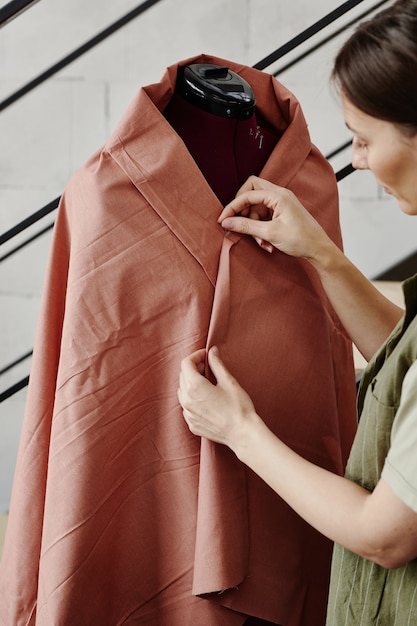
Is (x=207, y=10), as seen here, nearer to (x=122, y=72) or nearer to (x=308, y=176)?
(x=122, y=72)

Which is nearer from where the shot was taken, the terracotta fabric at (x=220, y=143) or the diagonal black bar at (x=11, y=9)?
the terracotta fabric at (x=220, y=143)

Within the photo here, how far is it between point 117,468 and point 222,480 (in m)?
0.13

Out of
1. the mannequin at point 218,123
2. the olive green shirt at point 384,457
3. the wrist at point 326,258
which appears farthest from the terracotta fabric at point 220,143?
the olive green shirt at point 384,457

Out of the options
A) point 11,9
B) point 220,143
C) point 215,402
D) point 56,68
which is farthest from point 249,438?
point 56,68

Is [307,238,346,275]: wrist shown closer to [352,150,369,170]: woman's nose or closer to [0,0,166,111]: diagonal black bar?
[352,150,369,170]: woman's nose

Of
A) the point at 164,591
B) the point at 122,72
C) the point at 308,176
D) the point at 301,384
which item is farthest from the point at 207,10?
the point at 164,591

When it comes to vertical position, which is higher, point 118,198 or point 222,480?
point 118,198

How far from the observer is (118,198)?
88 cm

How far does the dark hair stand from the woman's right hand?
18 cm

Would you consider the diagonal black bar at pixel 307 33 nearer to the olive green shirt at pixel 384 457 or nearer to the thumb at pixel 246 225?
the thumb at pixel 246 225

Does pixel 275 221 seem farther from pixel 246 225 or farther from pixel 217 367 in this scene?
pixel 217 367

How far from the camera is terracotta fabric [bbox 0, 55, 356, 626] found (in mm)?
893

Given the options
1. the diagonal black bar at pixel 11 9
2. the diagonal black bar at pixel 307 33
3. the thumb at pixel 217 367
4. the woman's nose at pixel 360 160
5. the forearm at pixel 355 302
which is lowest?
the forearm at pixel 355 302

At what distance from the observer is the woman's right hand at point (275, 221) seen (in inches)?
36.4
